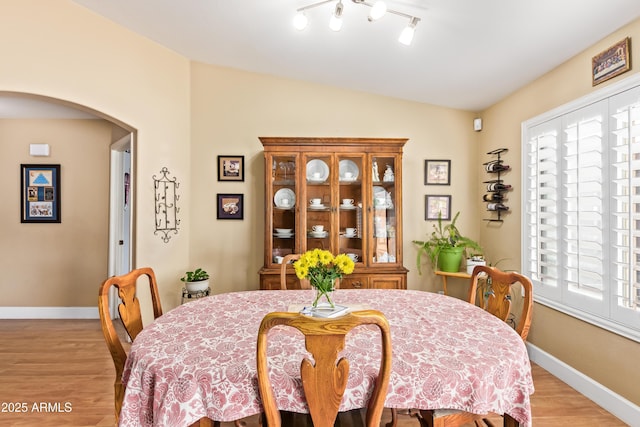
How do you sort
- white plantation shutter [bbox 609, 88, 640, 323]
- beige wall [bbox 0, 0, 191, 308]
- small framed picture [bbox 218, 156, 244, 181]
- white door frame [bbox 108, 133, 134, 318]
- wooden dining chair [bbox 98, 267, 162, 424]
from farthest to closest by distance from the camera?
white door frame [bbox 108, 133, 134, 318] → small framed picture [bbox 218, 156, 244, 181] → beige wall [bbox 0, 0, 191, 308] → white plantation shutter [bbox 609, 88, 640, 323] → wooden dining chair [bbox 98, 267, 162, 424]

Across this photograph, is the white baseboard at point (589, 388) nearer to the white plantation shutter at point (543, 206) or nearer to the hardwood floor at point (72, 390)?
the hardwood floor at point (72, 390)

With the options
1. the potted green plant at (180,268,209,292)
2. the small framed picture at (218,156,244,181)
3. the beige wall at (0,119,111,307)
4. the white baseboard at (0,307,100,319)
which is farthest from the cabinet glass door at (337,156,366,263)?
the white baseboard at (0,307,100,319)

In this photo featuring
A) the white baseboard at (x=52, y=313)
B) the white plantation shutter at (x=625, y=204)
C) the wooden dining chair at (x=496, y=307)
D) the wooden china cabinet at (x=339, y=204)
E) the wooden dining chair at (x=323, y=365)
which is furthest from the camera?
the white baseboard at (x=52, y=313)

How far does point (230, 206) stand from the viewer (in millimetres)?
3412

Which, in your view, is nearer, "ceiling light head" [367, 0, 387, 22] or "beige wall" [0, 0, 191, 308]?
"ceiling light head" [367, 0, 387, 22]

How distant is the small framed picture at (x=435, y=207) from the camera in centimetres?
351

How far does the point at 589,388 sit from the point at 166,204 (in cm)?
377

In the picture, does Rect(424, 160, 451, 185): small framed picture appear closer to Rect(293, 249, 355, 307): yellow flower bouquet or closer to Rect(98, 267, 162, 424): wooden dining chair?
Rect(293, 249, 355, 307): yellow flower bouquet

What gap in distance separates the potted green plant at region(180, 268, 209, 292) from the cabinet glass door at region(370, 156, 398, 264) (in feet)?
5.37

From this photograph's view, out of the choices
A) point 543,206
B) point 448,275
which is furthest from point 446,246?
point 543,206

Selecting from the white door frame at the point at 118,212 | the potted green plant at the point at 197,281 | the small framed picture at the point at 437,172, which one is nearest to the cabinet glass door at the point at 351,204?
the small framed picture at the point at 437,172

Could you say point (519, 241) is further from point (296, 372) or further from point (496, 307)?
point (296, 372)

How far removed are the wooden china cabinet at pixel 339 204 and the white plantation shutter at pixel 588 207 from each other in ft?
3.67

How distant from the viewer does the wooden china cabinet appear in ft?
9.91
